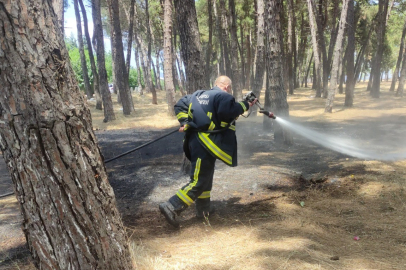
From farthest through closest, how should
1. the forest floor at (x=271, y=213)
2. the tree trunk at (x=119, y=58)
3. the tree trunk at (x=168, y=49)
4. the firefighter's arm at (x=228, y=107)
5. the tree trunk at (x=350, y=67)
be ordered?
the tree trunk at (x=350, y=67)
the tree trunk at (x=119, y=58)
the tree trunk at (x=168, y=49)
the firefighter's arm at (x=228, y=107)
the forest floor at (x=271, y=213)

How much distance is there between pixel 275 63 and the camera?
27.9 ft

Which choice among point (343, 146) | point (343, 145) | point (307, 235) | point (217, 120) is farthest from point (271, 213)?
point (343, 145)

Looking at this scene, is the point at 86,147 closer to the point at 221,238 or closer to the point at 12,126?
the point at 12,126

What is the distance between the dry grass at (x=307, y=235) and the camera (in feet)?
8.83

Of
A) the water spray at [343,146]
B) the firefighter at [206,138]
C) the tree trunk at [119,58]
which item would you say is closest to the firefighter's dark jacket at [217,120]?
the firefighter at [206,138]

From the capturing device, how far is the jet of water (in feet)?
21.9

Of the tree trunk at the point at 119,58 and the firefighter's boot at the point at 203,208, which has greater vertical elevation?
the tree trunk at the point at 119,58

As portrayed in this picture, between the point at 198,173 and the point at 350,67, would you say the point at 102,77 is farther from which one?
the point at 350,67

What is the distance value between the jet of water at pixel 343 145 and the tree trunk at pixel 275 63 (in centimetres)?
36

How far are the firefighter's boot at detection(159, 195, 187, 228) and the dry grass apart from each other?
7.4 inches

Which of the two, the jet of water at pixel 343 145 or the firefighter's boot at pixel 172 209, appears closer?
the firefighter's boot at pixel 172 209

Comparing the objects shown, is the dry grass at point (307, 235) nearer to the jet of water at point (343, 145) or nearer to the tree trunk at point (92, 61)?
the jet of water at point (343, 145)

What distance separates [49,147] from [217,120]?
2321 millimetres

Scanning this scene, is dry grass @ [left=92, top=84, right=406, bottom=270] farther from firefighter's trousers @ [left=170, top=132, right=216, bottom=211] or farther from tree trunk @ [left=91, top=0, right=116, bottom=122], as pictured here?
tree trunk @ [left=91, top=0, right=116, bottom=122]
